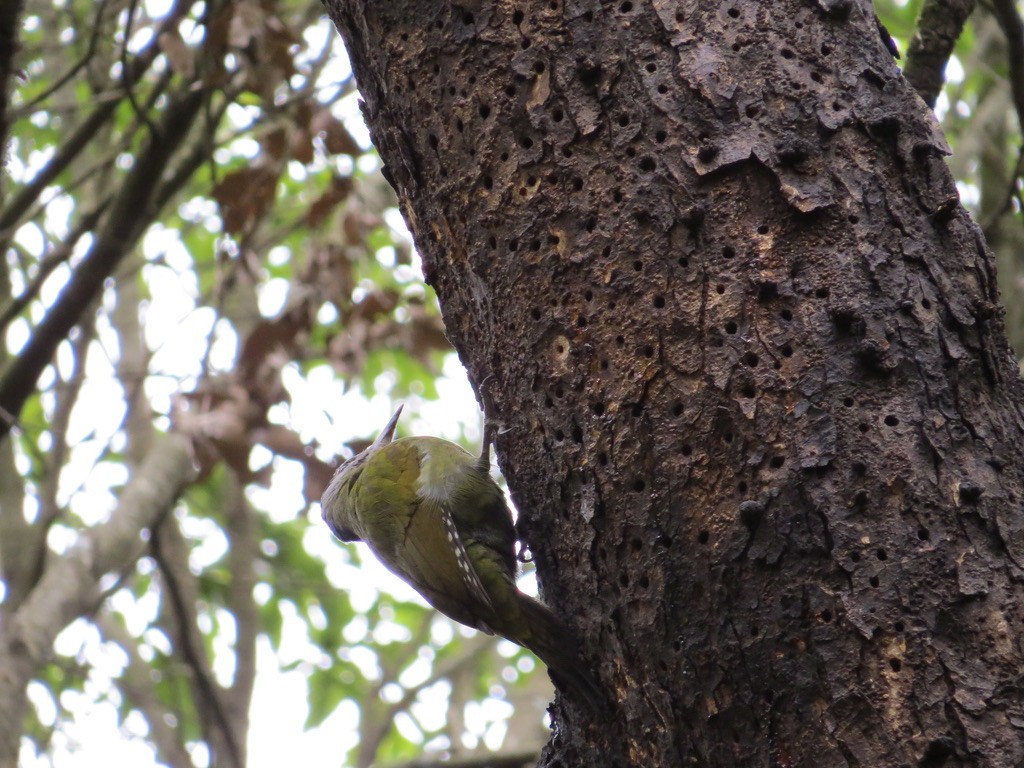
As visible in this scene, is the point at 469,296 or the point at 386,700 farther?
the point at 386,700

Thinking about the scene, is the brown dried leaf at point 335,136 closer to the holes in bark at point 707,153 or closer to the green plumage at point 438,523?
the green plumage at point 438,523

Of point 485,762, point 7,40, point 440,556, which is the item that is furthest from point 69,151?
point 485,762

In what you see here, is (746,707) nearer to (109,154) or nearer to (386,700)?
(109,154)

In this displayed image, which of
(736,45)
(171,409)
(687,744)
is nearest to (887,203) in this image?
(736,45)

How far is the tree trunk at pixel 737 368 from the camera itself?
6.70 ft

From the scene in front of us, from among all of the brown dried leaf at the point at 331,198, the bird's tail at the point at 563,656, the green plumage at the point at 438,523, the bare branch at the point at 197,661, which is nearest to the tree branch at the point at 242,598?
the bare branch at the point at 197,661

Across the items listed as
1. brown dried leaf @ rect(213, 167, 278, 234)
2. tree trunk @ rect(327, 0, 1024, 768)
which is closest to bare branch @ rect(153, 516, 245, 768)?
brown dried leaf @ rect(213, 167, 278, 234)

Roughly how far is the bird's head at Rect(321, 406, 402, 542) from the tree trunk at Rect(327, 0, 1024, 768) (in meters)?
1.80

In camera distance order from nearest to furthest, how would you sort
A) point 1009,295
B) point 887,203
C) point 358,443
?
point 887,203
point 358,443
point 1009,295

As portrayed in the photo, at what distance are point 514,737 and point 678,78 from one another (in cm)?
504

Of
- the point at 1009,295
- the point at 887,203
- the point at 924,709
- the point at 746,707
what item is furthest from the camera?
the point at 1009,295

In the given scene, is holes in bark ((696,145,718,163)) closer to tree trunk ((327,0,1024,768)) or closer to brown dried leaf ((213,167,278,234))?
tree trunk ((327,0,1024,768))

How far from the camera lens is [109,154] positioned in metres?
5.87

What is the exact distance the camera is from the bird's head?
429 centimetres
